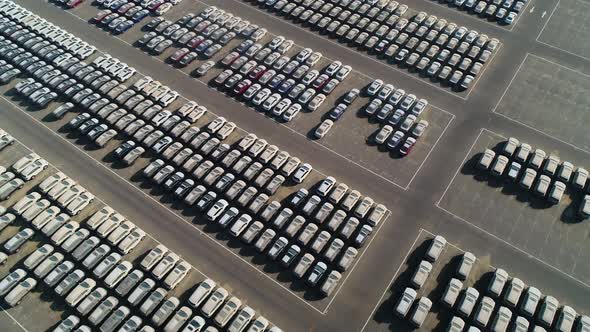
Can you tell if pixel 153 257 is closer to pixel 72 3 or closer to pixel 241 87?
pixel 241 87

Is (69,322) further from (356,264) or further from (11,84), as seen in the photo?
(11,84)

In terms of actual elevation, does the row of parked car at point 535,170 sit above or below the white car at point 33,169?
above

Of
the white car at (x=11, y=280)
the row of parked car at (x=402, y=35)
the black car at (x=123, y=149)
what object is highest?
the row of parked car at (x=402, y=35)

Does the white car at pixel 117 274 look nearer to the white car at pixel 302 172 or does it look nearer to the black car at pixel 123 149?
the black car at pixel 123 149

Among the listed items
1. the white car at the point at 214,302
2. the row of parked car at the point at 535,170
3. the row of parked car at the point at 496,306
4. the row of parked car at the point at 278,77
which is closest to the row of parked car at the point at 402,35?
the row of parked car at the point at 278,77

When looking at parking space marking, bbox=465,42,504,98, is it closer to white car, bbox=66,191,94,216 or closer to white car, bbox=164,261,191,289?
white car, bbox=164,261,191,289
